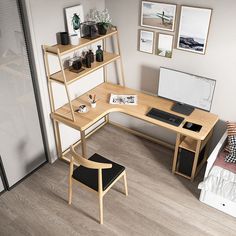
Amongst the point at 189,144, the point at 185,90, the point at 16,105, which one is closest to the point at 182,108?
the point at 185,90

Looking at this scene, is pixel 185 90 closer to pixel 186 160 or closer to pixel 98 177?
pixel 186 160

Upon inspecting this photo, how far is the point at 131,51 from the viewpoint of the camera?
12.3ft

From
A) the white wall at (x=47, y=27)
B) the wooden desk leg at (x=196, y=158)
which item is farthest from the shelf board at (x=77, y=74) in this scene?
the wooden desk leg at (x=196, y=158)

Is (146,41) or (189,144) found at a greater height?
(146,41)

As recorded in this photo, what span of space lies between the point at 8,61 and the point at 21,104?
48 centimetres

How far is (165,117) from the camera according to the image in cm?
331

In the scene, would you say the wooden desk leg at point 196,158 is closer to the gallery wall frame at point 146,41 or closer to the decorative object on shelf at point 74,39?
the gallery wall frame at point 146,41

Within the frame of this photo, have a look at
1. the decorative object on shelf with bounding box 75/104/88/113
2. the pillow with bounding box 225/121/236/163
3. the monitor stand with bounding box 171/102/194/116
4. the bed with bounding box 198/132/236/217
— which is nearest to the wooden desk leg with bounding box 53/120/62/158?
the decorative object on shelf with bounding box 75/104/88/113

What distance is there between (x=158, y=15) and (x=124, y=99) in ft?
3.40

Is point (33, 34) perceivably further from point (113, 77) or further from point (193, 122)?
point (193, 122)

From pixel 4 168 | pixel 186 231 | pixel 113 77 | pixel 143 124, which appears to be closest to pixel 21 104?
pixel 4 168

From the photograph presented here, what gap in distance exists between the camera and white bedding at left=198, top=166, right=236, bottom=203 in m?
2.86

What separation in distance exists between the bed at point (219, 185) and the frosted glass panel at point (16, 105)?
1878mm

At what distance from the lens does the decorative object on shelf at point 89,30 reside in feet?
11.0
